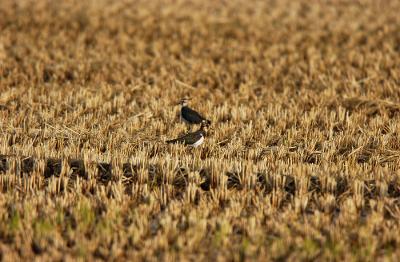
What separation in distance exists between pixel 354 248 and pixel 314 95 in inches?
228

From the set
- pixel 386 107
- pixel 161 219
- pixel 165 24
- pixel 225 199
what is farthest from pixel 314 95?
pixel 165 24

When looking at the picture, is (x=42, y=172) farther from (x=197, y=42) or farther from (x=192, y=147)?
(x=197, y=42)

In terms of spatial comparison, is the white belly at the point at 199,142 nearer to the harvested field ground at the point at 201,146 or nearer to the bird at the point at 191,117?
the harvested field ground at the point at 201,146

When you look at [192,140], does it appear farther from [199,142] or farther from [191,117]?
[191,117]

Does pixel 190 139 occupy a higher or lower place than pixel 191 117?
lower

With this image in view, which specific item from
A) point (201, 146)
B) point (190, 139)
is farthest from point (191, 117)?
point (190, 139)

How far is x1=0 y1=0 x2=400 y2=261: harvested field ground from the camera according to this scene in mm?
5414

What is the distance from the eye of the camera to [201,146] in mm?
7945

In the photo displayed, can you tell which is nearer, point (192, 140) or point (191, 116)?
point (192, 140)

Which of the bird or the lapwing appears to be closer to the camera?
the lapwing

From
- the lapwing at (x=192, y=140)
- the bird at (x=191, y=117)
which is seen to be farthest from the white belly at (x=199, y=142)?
the bird at (x=191, y=117)

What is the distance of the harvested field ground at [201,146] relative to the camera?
541cm

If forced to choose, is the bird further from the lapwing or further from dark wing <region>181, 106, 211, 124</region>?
the lapwing

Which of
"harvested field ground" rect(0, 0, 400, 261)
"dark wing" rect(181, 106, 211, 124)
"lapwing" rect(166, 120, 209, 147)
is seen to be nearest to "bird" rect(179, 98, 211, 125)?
"dark wing" rect(181, 106, 211, 124)
